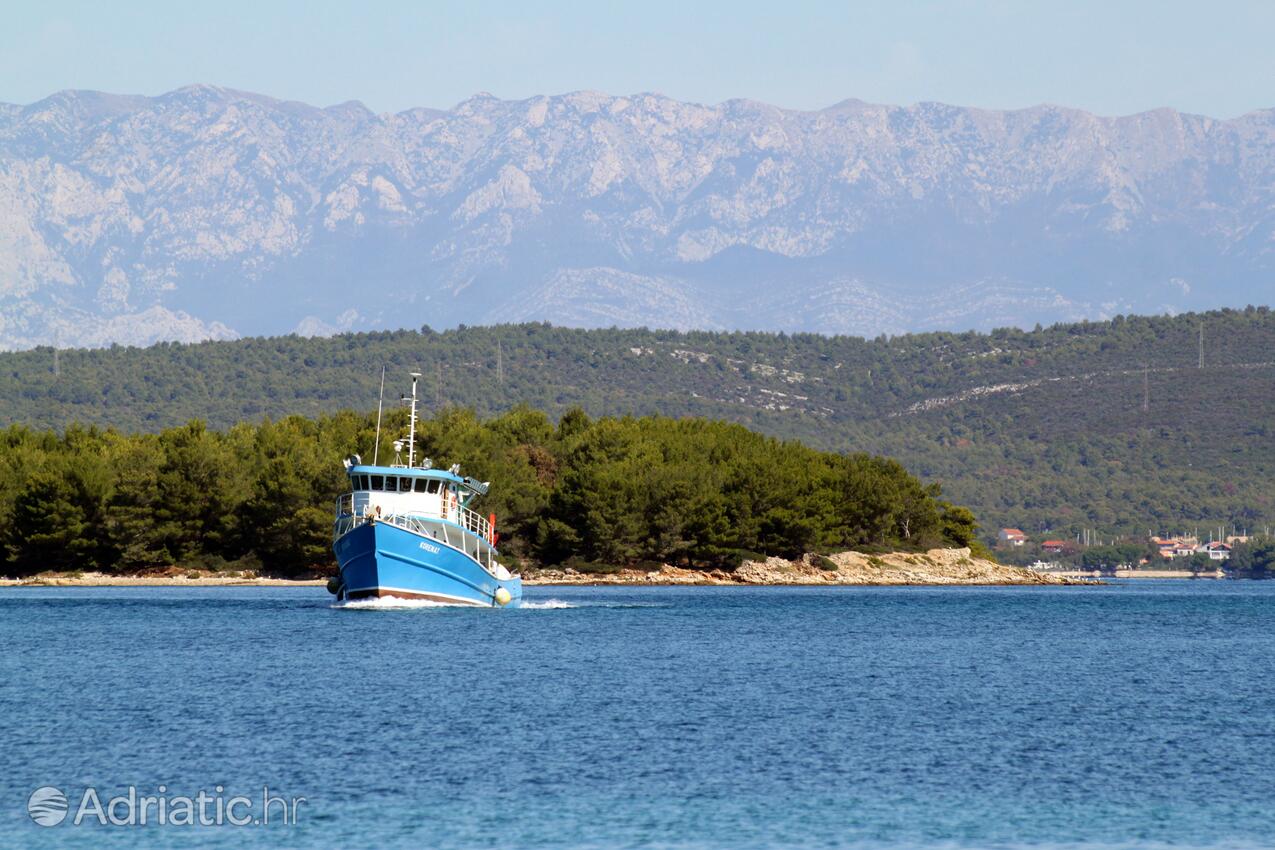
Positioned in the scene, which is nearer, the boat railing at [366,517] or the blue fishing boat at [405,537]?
the blue fishing boat at [405,537]

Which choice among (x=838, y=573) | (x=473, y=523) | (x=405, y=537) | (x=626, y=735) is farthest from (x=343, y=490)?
(x=626, y=735)

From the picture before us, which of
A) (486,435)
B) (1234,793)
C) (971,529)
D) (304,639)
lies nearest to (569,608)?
(304,639)

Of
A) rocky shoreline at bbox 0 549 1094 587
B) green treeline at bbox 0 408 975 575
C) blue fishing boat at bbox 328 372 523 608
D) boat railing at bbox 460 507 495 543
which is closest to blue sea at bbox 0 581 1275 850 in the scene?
blue fishing boat at bbox 328 372 523 608

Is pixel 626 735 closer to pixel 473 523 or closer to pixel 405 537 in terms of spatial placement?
pixel 405 537

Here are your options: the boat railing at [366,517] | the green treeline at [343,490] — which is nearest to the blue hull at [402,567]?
the boat railing at [366,517]

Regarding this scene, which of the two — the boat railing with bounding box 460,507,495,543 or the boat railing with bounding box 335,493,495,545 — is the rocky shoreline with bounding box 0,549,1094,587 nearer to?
the boat railing with bounding box 460,507,495,543

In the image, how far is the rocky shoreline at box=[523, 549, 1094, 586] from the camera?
13675 centimetres

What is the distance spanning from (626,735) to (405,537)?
37.8m

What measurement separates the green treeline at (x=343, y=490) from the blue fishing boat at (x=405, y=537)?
4198cm

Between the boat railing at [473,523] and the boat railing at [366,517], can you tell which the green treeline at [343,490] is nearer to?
the boat railing at [473,523]

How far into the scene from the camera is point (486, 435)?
461 ft

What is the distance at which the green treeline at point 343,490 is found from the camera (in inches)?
5079

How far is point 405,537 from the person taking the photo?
269 ft

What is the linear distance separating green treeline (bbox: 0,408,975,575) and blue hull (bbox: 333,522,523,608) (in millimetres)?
41682
